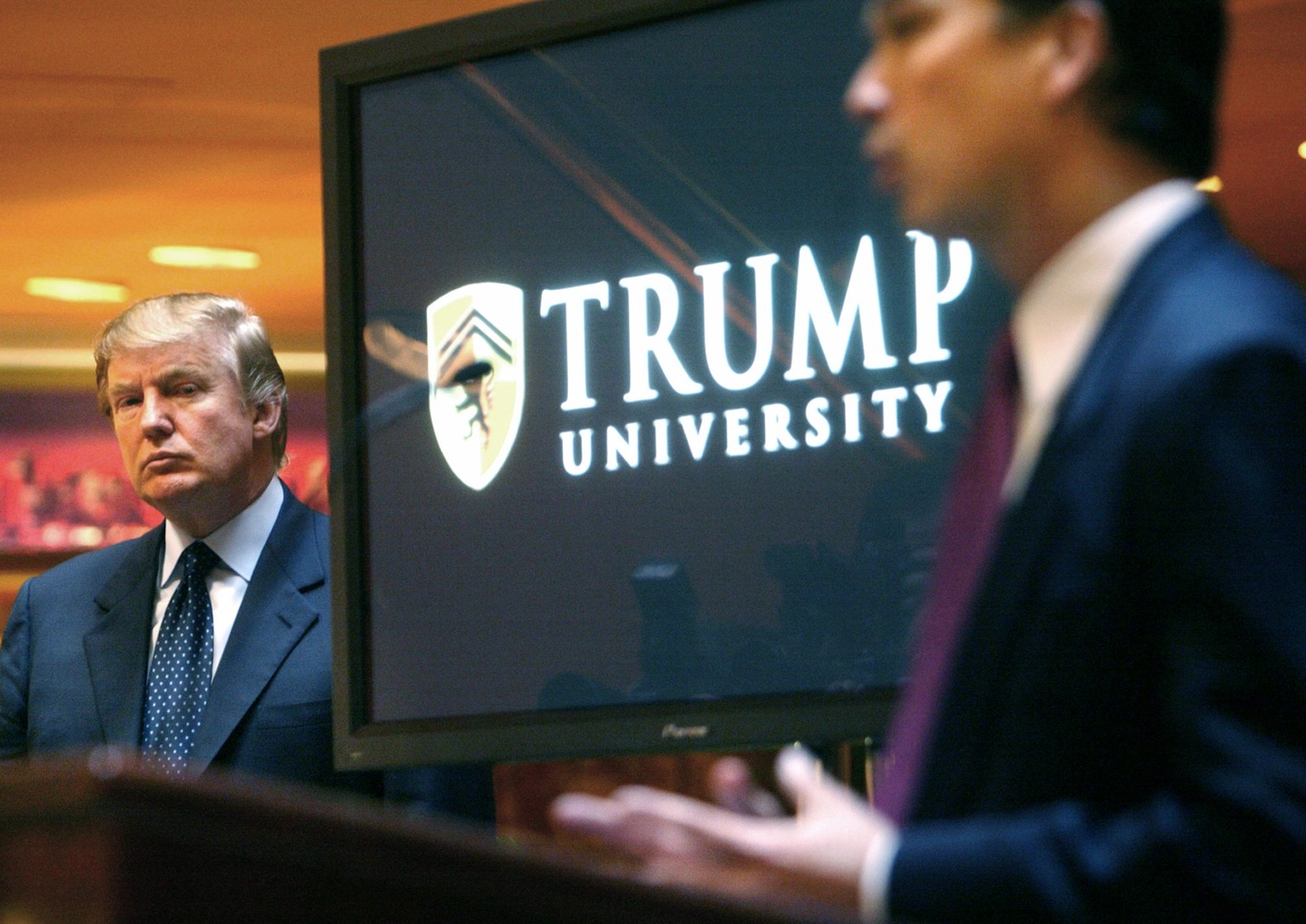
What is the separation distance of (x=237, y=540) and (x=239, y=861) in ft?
6.02

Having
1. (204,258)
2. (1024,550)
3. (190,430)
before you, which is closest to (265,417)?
(190,430)

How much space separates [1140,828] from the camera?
839 millimetres

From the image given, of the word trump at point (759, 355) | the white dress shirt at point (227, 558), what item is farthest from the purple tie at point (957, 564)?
the white dress shirt at point (227, 558)

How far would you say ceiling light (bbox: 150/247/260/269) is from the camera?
6.98 metres

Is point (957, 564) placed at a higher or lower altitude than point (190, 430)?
lower

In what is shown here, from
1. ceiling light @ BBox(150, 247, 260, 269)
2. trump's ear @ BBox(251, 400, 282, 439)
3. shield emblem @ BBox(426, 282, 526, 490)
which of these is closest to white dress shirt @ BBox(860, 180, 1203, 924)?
shield emblem @ BBox(426, 282, 526, 490)

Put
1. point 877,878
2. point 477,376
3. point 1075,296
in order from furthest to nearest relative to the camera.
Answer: point 477,376 → point 1075,296 → point 877,878

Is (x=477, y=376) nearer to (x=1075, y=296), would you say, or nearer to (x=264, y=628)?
(x=264, y=628)

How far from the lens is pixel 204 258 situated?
279 inches

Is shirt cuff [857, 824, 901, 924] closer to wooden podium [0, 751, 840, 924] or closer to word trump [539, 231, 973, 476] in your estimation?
wooden podium [0, 751, 840, 924]

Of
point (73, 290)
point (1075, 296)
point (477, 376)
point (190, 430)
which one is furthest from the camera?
point (73, 290)

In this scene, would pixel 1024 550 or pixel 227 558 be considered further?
pixel 227 558

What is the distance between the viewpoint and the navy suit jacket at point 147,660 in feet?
7.39

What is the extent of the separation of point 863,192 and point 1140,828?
0.98 m
